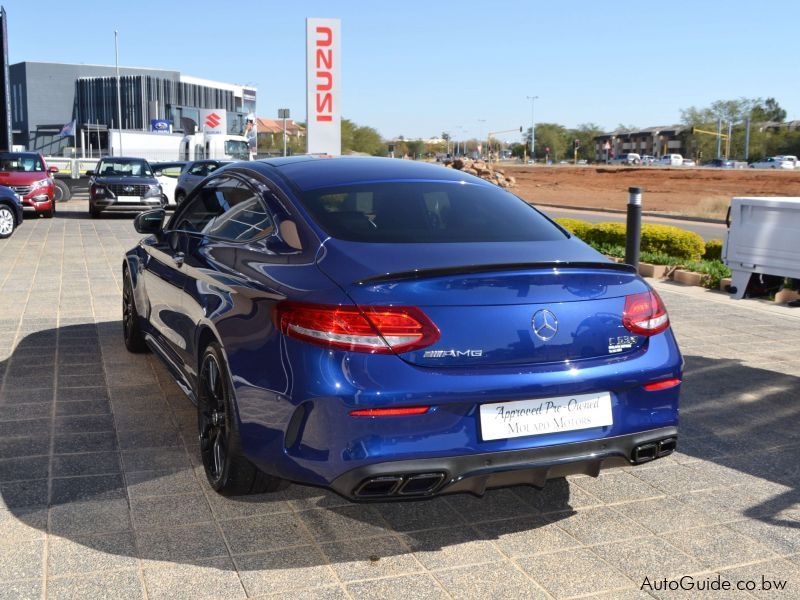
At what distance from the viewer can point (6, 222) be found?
18.0 metres

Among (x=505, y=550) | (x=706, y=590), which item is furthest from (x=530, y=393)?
(x=706, y=590)

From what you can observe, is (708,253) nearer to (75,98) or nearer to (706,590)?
(706,590)

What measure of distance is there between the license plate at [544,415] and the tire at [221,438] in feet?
3.79

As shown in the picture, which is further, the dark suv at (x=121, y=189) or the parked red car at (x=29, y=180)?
the dark suv at (x=121, y=189)

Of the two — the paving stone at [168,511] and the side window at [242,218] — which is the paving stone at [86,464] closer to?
the paving stone at [168,511]

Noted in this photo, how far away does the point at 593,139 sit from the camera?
7239 inches

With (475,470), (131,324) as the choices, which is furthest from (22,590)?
(131,324)

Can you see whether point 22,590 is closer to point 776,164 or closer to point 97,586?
point 97,586

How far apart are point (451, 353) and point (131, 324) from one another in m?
4.44

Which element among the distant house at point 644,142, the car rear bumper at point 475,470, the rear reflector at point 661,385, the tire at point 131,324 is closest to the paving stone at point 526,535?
the car rear bumper at point 475,470

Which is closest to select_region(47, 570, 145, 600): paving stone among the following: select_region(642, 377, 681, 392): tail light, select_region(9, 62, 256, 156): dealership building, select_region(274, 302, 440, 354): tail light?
select_region(274, 302, 440, 354): tail light

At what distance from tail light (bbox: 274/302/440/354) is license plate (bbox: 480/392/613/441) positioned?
1.23 ft

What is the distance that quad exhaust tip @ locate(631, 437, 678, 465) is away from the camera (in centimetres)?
373

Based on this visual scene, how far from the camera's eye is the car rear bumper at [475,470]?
3.33 m
